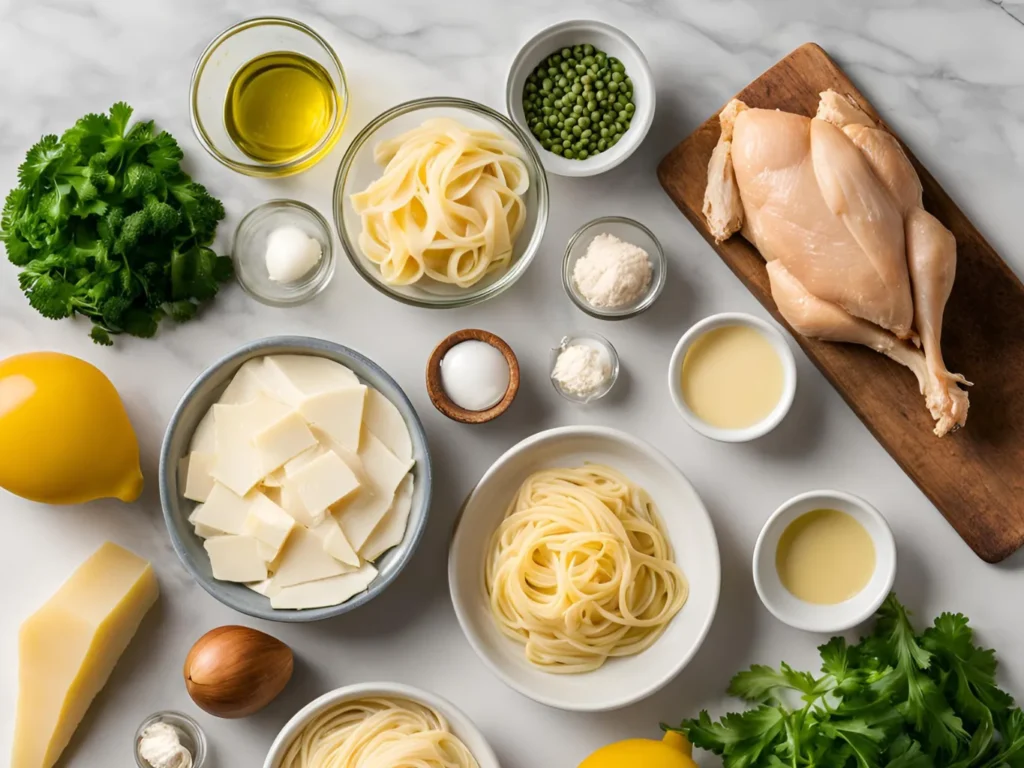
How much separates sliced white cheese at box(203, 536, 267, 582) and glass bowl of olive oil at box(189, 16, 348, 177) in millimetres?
971

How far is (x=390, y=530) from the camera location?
2428 millimetres

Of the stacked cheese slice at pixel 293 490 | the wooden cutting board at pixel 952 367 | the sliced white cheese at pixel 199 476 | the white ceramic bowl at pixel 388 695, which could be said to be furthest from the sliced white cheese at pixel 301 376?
the wooden cutting board at pixel 952 367

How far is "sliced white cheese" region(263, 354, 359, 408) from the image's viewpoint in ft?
7.89

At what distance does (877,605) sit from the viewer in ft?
8.07

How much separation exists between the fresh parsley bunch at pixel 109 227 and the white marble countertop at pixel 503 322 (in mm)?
113

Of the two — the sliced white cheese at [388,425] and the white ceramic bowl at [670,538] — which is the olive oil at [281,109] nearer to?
the sliced white cheese at [388,425]

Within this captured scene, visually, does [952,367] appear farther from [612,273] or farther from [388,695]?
Answer: [388,695]

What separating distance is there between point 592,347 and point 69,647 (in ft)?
5.23

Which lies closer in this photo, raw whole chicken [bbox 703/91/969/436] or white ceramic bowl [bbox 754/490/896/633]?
raw whole chicken [bbox 703/91/969/436]

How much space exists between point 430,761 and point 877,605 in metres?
1.21

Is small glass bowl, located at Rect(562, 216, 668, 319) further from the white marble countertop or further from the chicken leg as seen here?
the chicken leg

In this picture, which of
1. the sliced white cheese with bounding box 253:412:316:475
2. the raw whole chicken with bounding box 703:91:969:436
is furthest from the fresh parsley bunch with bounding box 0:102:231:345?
the raw whole chicken with bounding box 703:91:969:436

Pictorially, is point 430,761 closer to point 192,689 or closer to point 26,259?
point 192,689

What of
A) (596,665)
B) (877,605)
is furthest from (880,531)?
(596,665)
